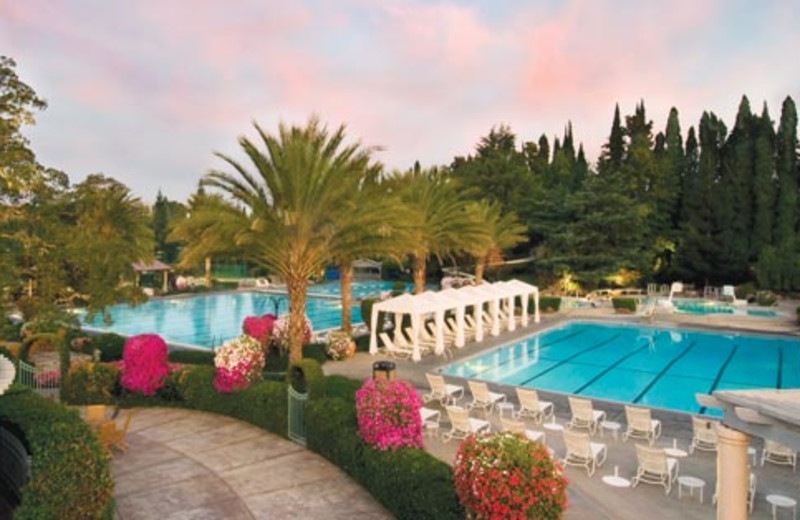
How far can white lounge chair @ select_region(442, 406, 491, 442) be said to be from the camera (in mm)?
9930

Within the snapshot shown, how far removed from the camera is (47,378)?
1352cm

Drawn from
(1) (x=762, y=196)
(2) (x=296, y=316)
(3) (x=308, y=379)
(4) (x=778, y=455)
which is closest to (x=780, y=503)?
(4) (x=778, y=455)

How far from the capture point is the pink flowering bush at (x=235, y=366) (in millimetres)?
11156

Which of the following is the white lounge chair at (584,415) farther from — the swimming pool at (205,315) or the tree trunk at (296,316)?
the swimming pool at (205,315)

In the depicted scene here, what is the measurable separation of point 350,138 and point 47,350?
12.3 meters

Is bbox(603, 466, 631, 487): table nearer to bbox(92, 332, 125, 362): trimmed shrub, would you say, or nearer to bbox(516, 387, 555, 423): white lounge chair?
bbox(516, 387, 555, 423): white lounge chair

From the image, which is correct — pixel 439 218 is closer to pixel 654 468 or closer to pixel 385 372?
pixel 385 372

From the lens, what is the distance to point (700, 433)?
31.1ft

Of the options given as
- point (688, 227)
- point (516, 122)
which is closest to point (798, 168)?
point (688, 227)

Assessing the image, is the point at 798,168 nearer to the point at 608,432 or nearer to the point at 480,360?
the point at 480,360

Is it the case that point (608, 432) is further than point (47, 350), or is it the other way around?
point (47, 350)

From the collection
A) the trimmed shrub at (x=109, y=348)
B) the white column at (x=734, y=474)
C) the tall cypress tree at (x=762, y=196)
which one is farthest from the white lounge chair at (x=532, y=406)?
the tall cypress tree at (x=762, y=196)

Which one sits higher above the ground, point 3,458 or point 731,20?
point 731,20

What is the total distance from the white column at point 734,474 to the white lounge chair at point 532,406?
643cm
